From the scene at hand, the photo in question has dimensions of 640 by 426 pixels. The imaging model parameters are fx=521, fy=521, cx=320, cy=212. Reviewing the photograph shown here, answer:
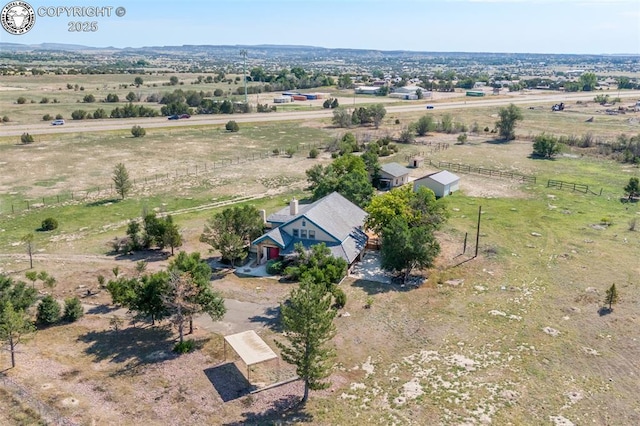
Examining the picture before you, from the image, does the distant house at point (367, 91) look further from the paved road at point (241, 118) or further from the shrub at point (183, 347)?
the shrub at point (183, 347)

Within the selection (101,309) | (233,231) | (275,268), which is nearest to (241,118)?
(233,231)

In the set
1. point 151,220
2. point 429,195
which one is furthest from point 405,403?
point 151,220

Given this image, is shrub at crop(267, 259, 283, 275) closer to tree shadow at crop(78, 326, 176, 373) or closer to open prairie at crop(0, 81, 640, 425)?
open prairie at crop(0, 81, 640, 425)

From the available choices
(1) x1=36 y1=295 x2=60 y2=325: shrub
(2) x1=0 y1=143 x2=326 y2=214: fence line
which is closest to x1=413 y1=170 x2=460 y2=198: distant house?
(2) x1=0 y1=143 x2=326 y2=214: fence line

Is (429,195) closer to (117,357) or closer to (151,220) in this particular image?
(151,220)

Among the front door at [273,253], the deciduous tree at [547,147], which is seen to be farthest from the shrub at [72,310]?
the deciduous tree at [547,147]

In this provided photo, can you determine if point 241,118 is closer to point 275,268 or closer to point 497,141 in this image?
point 497,141
